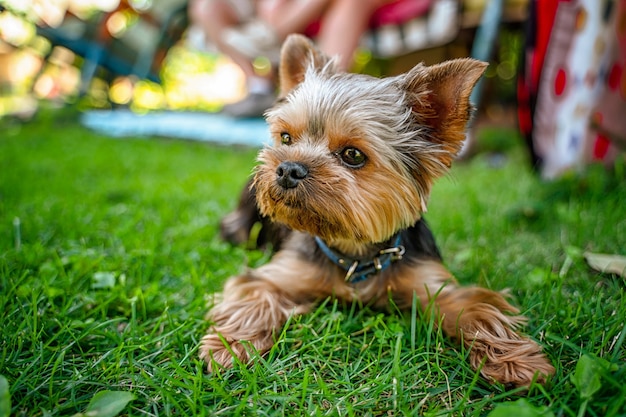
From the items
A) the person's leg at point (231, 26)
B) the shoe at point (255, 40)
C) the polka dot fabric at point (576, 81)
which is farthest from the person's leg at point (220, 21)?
the polka dot fabric at point (576, 81)

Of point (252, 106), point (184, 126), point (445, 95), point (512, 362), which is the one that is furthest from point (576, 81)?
point (184, 126)

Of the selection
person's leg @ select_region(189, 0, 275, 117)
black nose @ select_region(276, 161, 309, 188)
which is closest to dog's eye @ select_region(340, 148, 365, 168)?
black nose @ select_region(276, 161, 309, 188)

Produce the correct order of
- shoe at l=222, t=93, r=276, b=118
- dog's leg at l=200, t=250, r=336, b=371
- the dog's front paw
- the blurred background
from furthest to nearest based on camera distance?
the blurred background
shoe at l=222, t=93, r=276, b=118
dog's leg at l=200, t=250, r=336, b=371
the dog's front paw

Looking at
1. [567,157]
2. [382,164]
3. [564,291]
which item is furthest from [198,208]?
[567,157]

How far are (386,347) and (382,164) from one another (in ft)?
2.61

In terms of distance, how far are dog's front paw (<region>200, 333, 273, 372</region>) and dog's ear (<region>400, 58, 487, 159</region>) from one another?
117cm

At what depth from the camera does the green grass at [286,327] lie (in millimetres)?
1610

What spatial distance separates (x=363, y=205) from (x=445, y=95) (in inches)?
23.4

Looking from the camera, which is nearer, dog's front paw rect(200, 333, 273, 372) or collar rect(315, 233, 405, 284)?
dog's front paw rect(200, 333, 273, 372)

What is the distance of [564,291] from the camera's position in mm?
2377

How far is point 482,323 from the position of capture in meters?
2.00

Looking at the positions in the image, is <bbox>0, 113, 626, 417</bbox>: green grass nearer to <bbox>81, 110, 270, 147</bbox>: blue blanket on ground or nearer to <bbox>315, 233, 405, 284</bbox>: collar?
<bbox>315, 233, 405, 284</bbox>: collar

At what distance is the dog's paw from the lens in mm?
1708

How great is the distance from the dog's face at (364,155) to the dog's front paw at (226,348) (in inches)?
21.6
